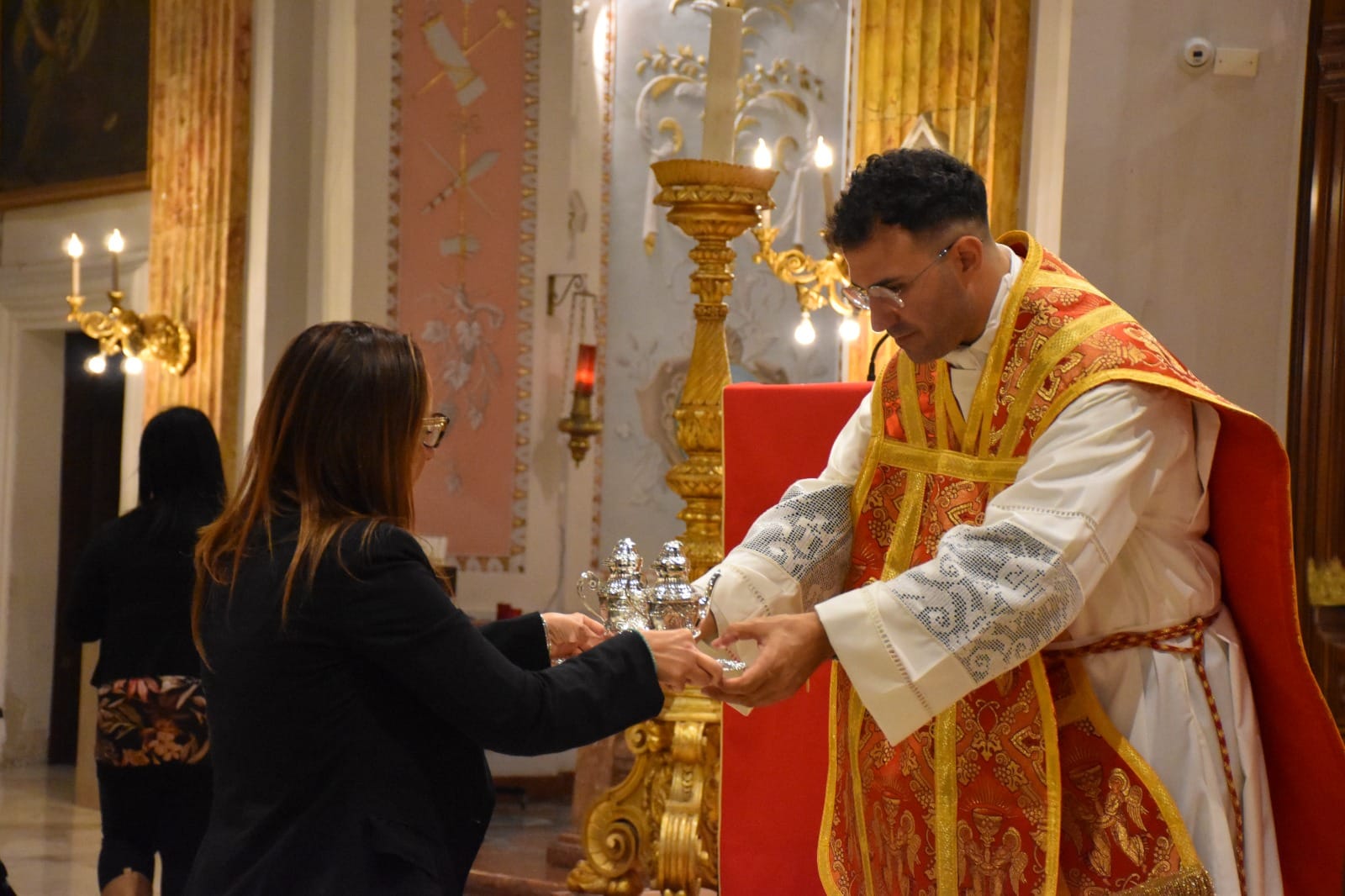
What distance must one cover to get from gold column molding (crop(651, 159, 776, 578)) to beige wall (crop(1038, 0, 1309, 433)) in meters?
1.20

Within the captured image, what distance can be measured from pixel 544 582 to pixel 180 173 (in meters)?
2.42

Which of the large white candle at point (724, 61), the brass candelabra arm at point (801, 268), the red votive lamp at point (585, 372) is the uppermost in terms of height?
the large white candle at point (724, 61)

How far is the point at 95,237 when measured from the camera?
7.38 m

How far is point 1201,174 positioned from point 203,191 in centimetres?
424

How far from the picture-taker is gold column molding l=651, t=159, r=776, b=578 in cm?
334

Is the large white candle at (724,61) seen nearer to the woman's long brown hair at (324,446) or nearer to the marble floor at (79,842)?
the woman's long brown hair at (324,446)

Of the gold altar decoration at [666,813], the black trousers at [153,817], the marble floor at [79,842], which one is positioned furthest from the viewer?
the marble floor at [79,842]

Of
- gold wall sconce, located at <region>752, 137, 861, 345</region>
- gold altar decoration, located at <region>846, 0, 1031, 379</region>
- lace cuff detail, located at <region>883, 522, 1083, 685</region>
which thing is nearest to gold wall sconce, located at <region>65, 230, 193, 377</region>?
gold wall sconce, located at <region>752, 137, 861, 345</region>

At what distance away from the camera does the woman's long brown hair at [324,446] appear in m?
1.96

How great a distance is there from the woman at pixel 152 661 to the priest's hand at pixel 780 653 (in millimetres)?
1927

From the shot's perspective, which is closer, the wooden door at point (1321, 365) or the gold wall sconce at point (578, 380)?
the wooden door at point (1321, 365)

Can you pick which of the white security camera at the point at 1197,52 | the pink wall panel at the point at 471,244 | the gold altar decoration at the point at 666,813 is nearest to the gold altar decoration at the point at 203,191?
the pink wall panel at the point at 471,244

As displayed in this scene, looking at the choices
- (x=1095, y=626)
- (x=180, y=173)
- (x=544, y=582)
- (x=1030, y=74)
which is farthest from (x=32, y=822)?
(x=1095, y=626)

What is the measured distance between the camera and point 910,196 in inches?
87.7
